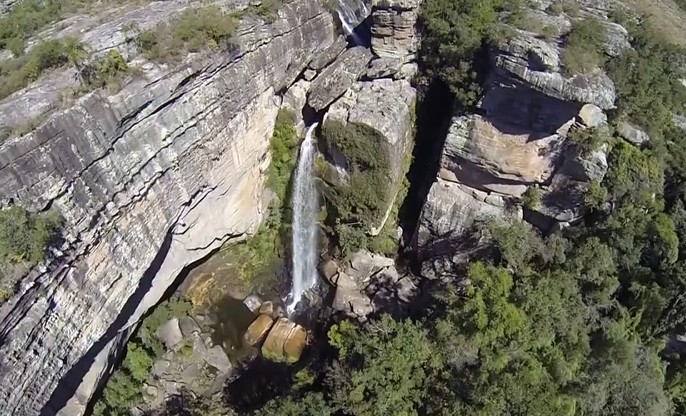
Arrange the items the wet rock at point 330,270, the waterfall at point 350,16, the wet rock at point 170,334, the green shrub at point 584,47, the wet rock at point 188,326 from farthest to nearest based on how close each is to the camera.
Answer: the waterfall at point 350,16, the wet rock at point 330,270, the wet rock at point 188,326, the wet rock at point 170,334, the green shrub at point 584,47

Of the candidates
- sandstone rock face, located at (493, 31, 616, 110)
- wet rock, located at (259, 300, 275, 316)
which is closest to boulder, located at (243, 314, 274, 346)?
wet rock, located at (259, 300, 275, 316)

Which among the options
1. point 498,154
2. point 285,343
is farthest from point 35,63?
point 498,154

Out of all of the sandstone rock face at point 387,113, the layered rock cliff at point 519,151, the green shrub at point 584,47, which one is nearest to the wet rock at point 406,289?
the layered rock cliff at point 519,151

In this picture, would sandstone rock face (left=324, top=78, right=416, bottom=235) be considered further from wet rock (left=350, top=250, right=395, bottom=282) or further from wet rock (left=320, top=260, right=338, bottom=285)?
wet rock (left=320, top=260, right=338, bottom=285)

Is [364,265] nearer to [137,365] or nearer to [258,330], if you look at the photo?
[258,330]

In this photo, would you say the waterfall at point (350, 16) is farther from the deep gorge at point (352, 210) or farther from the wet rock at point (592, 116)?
the wet rock at point (592, 116)

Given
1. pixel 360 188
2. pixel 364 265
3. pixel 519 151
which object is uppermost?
pixel 519 151
